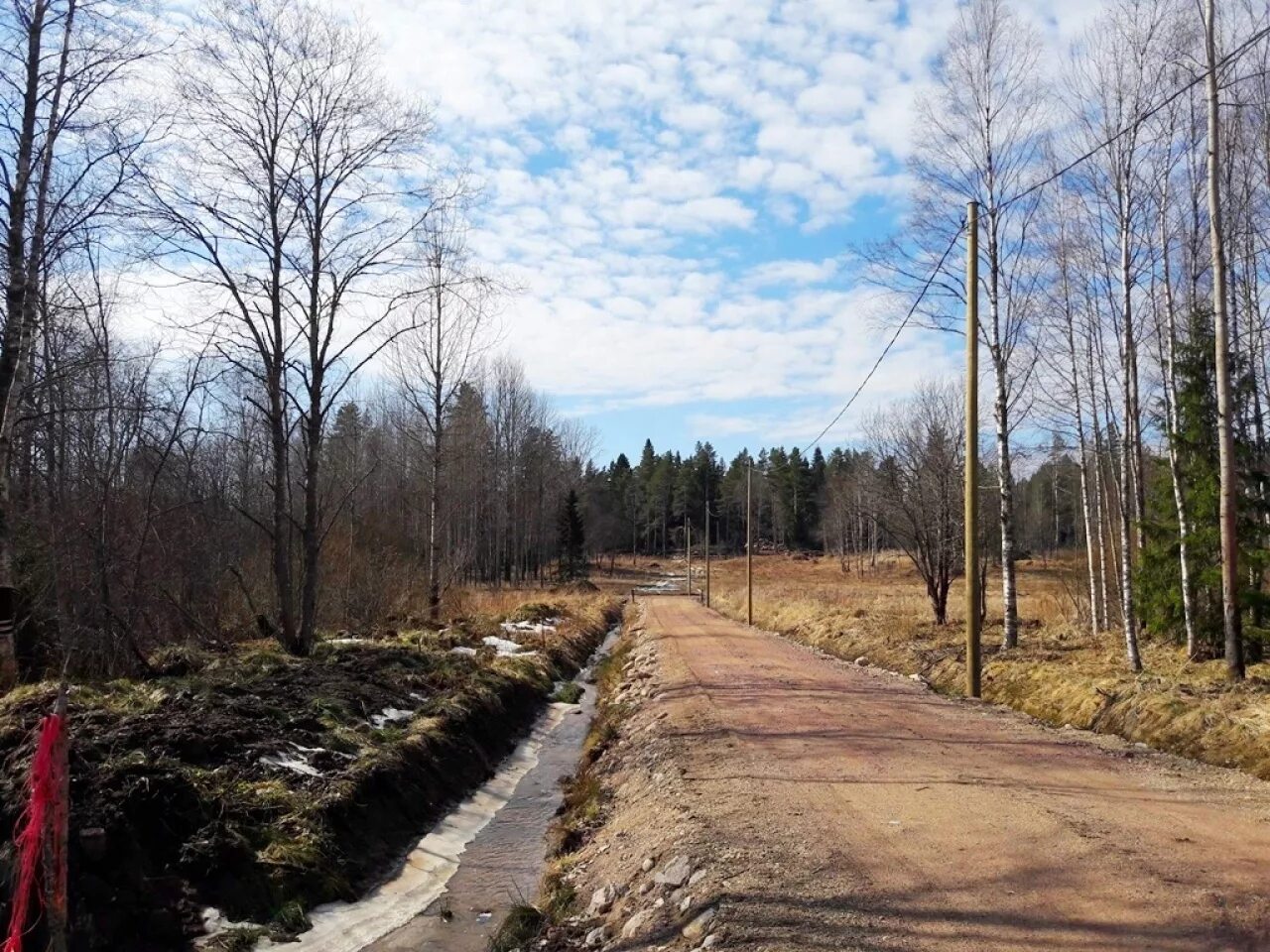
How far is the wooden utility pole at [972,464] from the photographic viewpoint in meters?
13.4

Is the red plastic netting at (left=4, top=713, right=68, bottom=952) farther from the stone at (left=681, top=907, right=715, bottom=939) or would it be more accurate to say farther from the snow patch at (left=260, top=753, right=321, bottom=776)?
the snow patch at (left=260, top=753, right=321, bottom=776)

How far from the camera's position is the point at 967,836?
6.23m

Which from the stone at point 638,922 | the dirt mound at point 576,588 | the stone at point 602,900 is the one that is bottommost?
the dirt mound at point 576,588

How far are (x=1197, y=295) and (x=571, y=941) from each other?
702 inches

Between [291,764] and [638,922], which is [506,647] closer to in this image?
[291,764]

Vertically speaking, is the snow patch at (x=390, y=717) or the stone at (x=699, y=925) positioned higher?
the stone at (x=699, y=925)

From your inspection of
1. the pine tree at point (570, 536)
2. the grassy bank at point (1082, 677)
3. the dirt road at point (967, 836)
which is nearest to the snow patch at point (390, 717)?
the dirt road at point (967, 836)

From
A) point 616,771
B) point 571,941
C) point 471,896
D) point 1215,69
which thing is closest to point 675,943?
point 571,941

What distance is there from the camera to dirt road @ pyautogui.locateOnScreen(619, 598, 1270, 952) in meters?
4.68

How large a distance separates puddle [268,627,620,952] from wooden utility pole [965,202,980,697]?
635cm

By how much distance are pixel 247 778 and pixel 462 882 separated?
2.20 m

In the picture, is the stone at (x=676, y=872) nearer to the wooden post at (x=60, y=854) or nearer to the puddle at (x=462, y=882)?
the puddle at (x=462, y=882)

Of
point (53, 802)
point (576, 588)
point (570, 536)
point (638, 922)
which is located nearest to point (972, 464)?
point (638, 922)

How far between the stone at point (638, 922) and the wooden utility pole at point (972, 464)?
8918 millimetres
